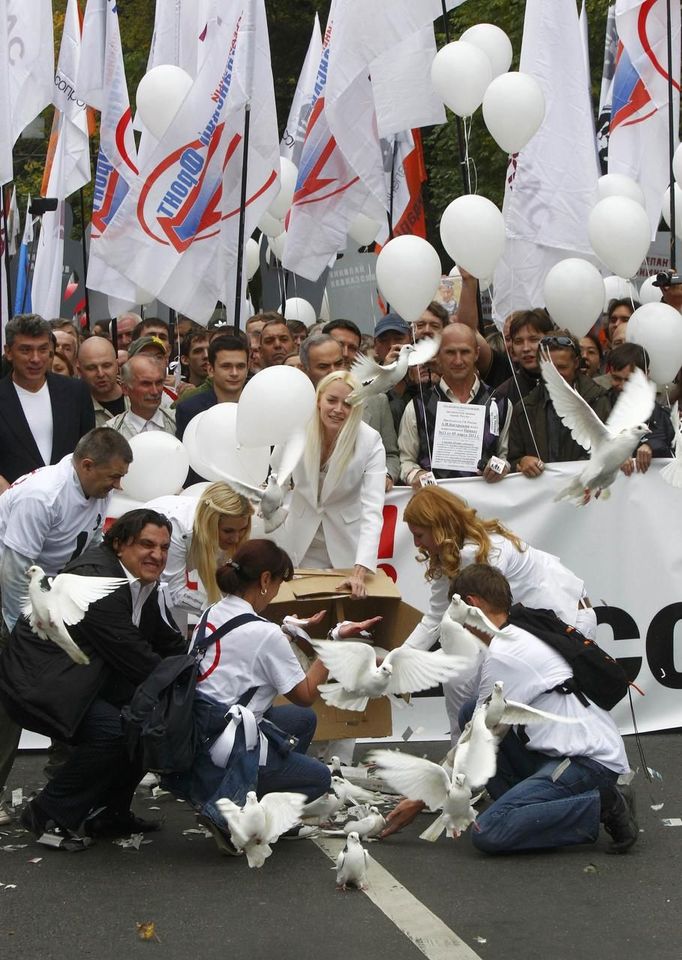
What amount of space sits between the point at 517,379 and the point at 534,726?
296cm

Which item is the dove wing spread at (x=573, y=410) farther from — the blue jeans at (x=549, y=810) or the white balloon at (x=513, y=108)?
the white balloon at (x=513, y=108)

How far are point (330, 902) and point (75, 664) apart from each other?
141 cm

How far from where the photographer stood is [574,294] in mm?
9000

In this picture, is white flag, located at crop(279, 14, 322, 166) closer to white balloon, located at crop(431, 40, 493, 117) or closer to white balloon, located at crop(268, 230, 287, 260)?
white balloon, located at crop(268, 230, 287, 260)

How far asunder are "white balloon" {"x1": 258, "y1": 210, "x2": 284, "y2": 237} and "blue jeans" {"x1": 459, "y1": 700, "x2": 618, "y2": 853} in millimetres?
8429

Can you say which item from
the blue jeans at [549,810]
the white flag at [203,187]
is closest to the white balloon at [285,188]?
the white flag at [203,187]

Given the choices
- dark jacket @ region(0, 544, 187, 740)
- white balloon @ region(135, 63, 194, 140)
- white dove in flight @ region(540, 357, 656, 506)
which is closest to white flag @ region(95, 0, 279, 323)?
white balloon @ region(135, 63, 194, 140)

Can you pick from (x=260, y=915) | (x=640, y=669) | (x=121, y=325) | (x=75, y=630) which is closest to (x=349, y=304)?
(x=121, y=325)

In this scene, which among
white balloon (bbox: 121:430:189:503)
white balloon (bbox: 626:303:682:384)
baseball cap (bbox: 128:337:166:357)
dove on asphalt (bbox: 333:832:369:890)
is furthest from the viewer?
baseball cap (bbox: 128:337:166:357)

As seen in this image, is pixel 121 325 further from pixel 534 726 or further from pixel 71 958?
pixel 71 958

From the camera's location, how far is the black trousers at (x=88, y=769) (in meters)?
6.00

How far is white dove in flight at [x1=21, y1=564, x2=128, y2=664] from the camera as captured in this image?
5.60 meters

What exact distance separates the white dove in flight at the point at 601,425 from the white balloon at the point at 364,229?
7453mm

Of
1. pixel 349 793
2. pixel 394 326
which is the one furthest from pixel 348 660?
pixel 394 326
